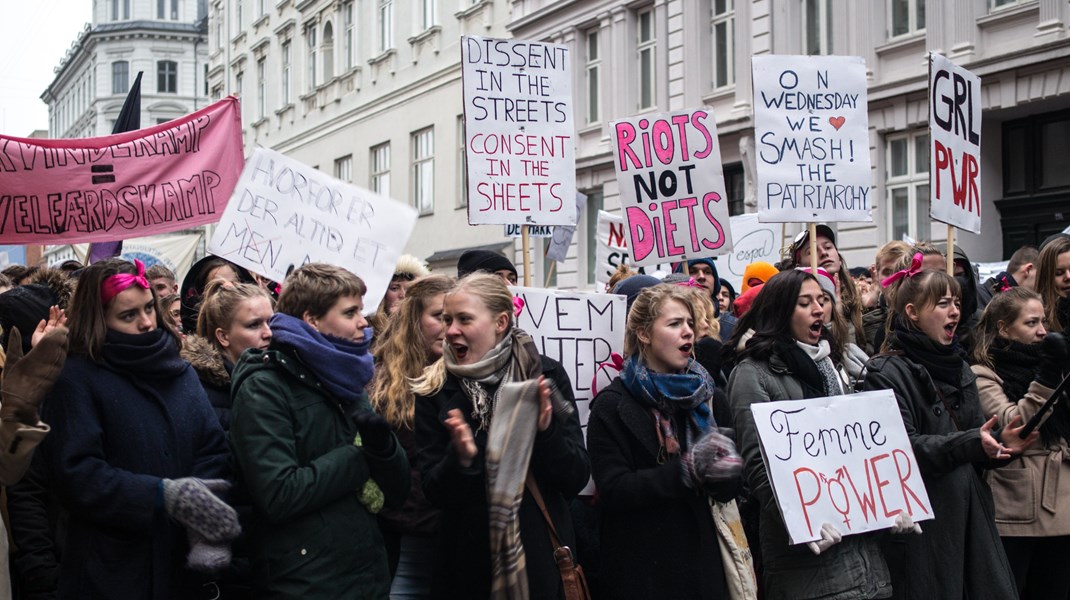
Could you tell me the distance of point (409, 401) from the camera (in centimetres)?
449

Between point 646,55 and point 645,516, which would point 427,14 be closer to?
point 646,55

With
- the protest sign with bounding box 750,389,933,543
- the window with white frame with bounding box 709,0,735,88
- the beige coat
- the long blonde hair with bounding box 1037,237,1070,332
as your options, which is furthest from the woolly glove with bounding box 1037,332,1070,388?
the window with white frame with bounding box 709,0,735,88

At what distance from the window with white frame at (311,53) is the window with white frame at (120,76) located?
3891 cm

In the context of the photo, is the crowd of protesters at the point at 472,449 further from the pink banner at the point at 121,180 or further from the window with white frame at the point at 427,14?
the window with white frame at the point at 427,14

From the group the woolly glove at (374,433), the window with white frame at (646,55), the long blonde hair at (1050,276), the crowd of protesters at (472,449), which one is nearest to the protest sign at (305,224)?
the crowd of protesters at (472,449)

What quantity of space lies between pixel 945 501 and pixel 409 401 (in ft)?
7.22

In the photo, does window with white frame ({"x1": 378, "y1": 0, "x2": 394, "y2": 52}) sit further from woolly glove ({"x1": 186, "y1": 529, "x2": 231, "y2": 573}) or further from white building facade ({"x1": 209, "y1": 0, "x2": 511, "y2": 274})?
woolly glove ({"x1": 186, "y1": 529, "x2": 231, "y2": 573})

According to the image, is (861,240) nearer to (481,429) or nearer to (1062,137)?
(1062,137)

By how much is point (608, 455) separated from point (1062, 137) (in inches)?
495

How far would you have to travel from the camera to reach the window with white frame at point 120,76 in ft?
228

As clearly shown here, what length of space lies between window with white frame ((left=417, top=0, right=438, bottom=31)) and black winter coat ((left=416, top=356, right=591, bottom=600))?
24.6 meters

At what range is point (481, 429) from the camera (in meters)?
3.99

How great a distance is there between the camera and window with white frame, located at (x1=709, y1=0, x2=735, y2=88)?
19406mm

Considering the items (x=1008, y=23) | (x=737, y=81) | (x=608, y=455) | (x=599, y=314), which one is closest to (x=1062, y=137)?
(x=1008, y=23)
